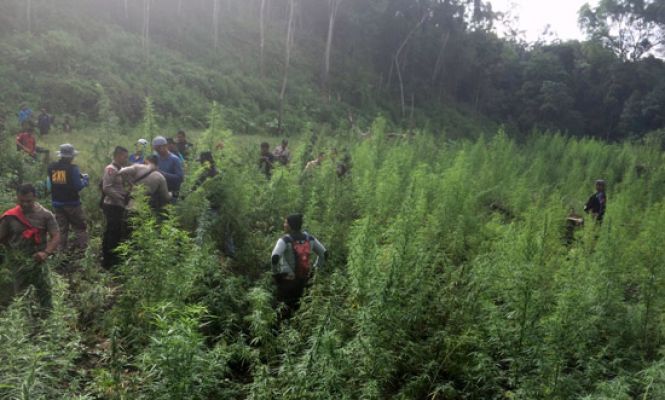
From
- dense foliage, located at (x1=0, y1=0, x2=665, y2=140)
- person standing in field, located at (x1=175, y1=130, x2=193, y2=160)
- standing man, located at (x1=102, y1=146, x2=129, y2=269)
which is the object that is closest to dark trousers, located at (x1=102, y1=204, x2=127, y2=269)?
standing man, located at (x1=102, y1=146, x2=129, y2=269)

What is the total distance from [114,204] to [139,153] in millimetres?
1879

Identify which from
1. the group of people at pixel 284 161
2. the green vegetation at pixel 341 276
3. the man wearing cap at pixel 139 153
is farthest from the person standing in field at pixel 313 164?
the man wearing cap at pixel 139 153

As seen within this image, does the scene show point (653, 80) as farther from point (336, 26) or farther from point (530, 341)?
point (530, 341)

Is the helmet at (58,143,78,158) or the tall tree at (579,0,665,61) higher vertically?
the tall tree at (579,0,665,61)

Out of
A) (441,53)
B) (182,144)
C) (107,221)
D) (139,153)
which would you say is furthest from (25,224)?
(441,53)

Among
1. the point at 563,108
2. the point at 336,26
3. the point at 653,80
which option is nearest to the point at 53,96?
Result: the point at 336,26

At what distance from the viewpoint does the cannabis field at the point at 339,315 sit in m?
3.44

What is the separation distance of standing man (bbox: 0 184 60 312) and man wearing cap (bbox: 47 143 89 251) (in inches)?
61.2

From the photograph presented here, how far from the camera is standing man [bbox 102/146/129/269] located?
19.9ft

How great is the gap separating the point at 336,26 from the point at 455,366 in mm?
40885

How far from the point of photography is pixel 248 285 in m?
6.16

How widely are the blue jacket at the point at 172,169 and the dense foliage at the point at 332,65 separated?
1068 cm

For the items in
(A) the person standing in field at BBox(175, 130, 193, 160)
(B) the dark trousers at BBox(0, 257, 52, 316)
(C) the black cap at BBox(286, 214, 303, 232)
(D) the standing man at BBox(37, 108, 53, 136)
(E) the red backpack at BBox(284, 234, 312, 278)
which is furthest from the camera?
(D) the standing man at BBox(37, 108, 53, 136)

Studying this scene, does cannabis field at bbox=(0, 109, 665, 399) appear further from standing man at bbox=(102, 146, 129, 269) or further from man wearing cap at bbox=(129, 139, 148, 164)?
man wearing cap at bbox=(129, 139, 148, 164)
